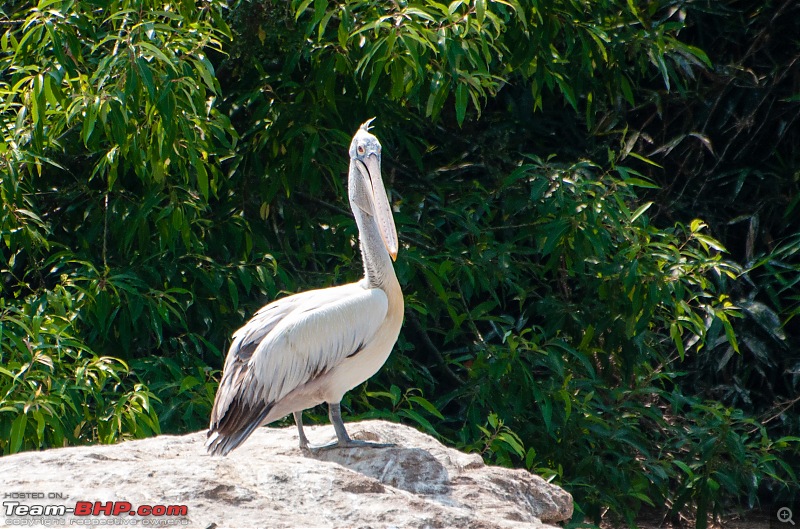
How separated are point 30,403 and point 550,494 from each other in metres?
2.32

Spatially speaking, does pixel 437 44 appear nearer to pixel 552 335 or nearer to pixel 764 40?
pixel 552 335

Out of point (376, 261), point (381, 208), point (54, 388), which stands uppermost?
point (381, 208)

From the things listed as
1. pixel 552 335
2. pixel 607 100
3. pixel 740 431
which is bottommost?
pixel 740 431

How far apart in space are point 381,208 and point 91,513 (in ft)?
6.55

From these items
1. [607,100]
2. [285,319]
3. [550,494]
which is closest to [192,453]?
[285,319]

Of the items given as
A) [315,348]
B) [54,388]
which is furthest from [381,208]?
[54,388]

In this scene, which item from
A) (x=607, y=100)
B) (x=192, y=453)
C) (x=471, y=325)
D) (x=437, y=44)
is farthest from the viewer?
(x=607, y=100)

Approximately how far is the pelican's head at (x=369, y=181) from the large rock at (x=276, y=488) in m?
1.02

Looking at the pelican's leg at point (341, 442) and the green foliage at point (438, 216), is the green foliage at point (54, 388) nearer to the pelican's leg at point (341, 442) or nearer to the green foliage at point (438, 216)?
the green foliage at point (438, 216)

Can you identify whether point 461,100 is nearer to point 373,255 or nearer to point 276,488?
point 373,255

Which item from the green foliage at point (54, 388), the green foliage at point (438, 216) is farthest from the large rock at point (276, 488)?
the green foliage at point (438, 216)

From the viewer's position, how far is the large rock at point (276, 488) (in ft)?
11.0

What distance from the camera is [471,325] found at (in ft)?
21.0

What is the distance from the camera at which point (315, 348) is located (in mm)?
4539
